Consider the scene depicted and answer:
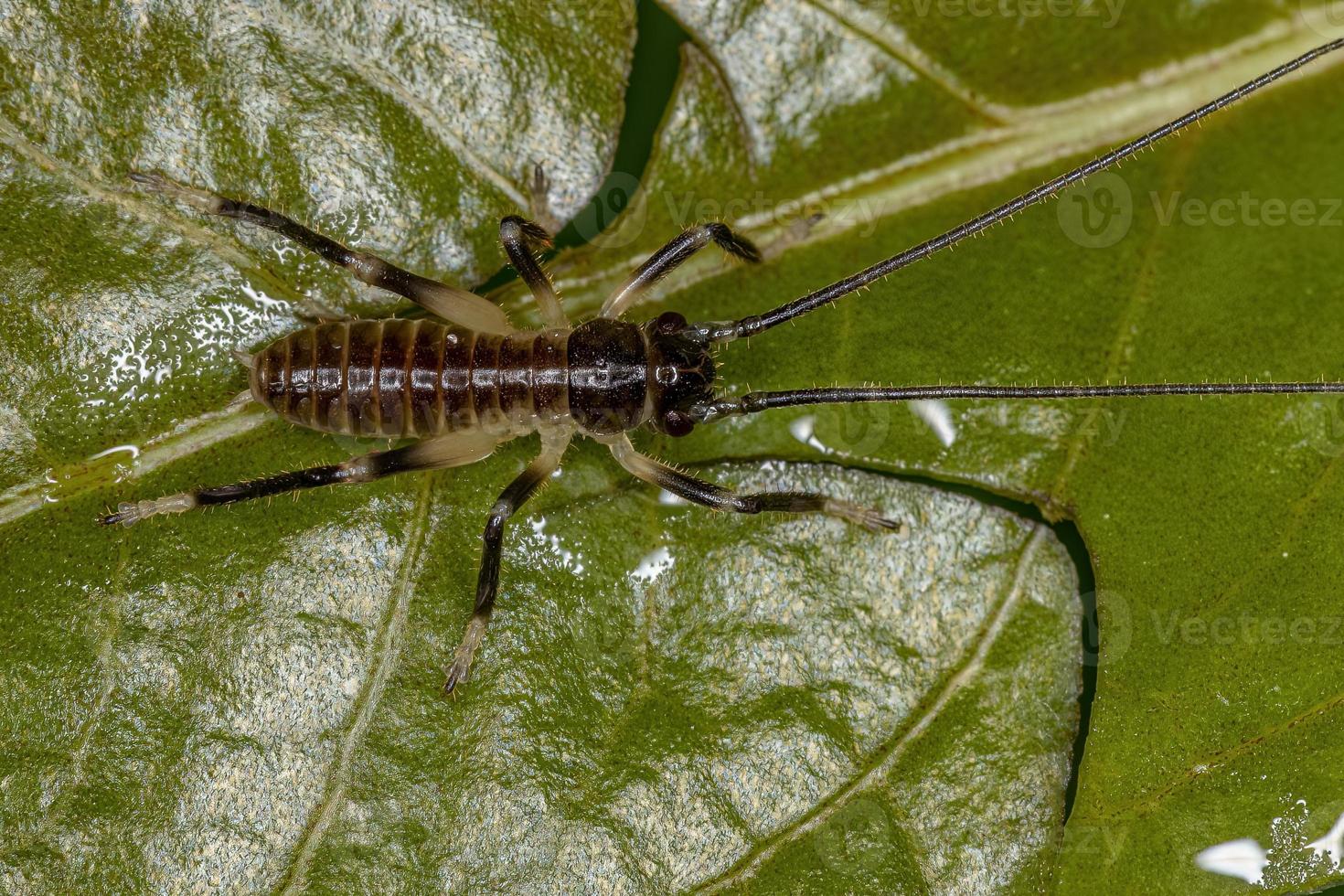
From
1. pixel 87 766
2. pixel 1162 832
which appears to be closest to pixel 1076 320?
pixel 1162 832

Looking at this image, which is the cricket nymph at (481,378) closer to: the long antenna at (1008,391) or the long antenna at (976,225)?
the long antenna at (976,225)

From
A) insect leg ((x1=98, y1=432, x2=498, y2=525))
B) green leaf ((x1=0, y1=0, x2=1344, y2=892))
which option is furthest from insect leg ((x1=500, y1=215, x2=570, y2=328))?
insect leg ((x1=98, y1=432, x2=498, y2=525))

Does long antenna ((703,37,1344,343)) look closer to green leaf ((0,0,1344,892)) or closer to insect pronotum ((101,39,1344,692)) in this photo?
insect pronotum ((101,39,1344,692))

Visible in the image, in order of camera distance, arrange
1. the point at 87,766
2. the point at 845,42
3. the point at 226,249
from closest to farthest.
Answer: the point at 87,766 < the point at 226,249 < the point at 845,42

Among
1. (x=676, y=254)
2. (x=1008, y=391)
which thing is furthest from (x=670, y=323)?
(x=1008, y=391)

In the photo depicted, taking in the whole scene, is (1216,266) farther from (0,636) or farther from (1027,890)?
(0,636)

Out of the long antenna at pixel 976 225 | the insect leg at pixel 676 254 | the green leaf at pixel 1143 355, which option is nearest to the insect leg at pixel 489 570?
the green leaf at pixel 1143 355
